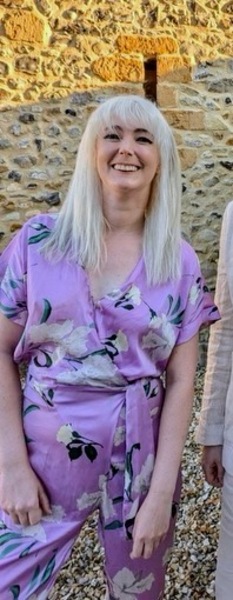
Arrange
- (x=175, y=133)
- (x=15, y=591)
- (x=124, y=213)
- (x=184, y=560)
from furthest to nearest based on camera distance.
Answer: (x=175, y=133)
(x=184, y=560)
(x=124, y=213)
(x=15, y=591)

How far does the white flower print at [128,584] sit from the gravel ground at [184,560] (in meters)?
0.86

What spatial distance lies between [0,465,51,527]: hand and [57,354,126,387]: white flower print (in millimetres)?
216

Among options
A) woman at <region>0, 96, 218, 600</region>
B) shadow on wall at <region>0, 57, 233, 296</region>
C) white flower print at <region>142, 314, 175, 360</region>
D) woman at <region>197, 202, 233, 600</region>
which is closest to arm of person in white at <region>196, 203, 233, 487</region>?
woman at <region>197, 202, 233, 600</region>

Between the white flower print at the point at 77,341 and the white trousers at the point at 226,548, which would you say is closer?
the white flower print at the point at 77,341

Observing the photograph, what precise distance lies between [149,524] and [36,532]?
0.24 metres

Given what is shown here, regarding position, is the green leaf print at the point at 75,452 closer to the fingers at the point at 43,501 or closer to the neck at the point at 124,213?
the fingers at the point at 43,501

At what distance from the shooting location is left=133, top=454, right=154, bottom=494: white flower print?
1.20 m

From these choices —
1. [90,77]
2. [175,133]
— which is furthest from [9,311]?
[175,133]

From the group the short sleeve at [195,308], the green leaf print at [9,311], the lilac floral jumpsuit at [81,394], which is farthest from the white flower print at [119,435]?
the green leaf print at [9,311]

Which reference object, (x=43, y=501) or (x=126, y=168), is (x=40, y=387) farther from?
(x=126, y=168)

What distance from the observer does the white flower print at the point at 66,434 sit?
118 centimetres

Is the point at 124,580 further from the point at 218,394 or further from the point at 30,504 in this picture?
the point at 218,394

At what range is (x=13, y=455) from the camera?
119 centimetres

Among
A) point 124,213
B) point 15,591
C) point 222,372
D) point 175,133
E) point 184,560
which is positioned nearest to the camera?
point 15,591
